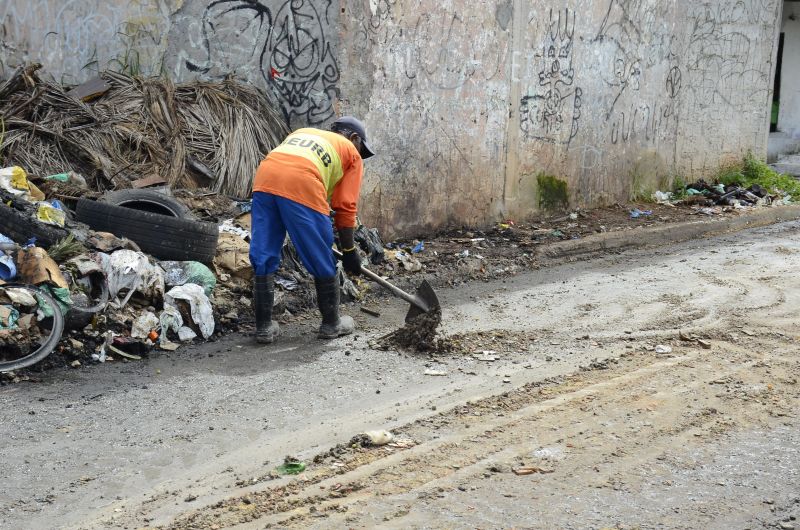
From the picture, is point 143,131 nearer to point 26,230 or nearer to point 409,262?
point 26,230

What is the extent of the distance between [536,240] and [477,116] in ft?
5.11

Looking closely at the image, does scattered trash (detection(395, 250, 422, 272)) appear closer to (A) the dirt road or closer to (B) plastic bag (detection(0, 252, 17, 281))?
(A) the dirt road

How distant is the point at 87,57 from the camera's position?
8555 millimetres

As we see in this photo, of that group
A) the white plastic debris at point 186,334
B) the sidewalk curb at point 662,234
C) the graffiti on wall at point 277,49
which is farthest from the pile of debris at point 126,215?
the sidewalk curb at point 662,234

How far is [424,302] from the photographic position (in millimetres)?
6656

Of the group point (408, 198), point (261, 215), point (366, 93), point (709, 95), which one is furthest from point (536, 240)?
point (709, 95)

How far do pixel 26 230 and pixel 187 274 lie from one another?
3.81ft

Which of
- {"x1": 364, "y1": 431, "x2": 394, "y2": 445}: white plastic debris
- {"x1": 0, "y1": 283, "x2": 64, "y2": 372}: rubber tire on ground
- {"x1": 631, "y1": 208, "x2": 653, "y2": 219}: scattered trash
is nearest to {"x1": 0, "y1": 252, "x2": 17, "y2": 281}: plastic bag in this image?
{"x1": 0, "y1": 283, "x2": 64, "y2": 372}: rubber tire on ground

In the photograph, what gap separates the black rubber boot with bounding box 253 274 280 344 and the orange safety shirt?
2.14ft

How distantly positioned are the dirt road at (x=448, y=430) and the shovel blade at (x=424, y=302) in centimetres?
33

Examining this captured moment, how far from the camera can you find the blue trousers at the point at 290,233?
6324 mm

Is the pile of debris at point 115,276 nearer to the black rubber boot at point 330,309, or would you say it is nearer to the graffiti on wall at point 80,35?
the black rubber boot at point 330,309

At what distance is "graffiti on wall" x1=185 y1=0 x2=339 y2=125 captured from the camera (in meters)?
8.88

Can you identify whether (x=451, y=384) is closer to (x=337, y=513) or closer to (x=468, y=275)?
(x=337, y=513)
